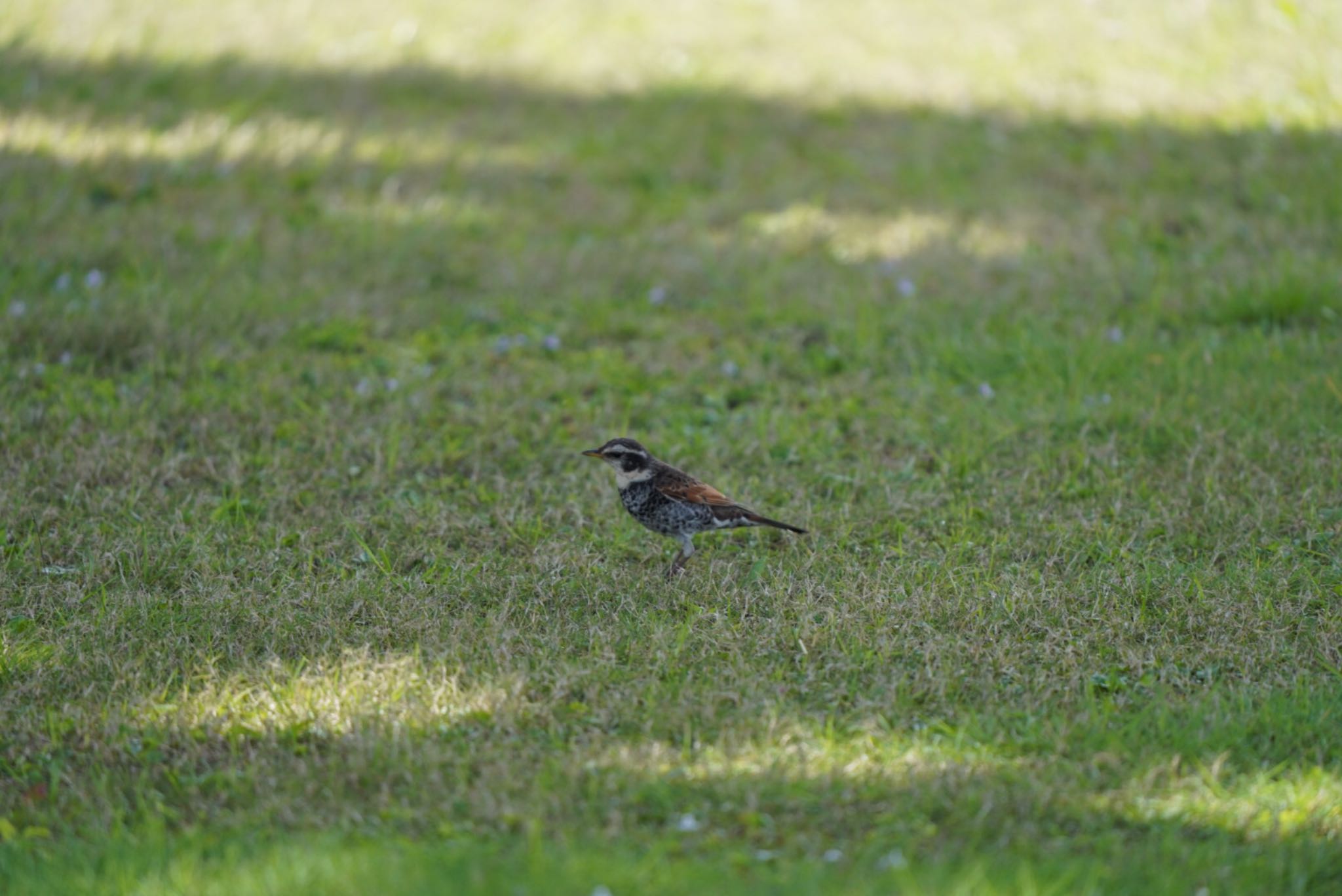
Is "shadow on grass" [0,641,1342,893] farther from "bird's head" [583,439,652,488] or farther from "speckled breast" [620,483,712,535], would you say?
"bird's head" [583,439,652,488]

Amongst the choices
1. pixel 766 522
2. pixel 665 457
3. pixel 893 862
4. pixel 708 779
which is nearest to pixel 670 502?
pixel 766 522

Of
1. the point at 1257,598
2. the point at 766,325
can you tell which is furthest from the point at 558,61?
the point at 1257,598

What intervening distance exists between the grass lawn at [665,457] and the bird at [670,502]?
22 centimetres

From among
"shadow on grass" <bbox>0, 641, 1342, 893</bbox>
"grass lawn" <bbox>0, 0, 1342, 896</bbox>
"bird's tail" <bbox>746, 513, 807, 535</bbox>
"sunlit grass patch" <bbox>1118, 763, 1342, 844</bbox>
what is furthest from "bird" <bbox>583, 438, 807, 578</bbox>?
"sunlit grass patch" <bbox>1118, 763, 1342, 844</bbox>

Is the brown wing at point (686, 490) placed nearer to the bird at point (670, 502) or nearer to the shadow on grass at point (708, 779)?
the bird at point (670, 502)

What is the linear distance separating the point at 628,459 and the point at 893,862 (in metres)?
2.52

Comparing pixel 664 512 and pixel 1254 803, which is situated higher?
pixel 664 512

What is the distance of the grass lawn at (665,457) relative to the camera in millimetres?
3979

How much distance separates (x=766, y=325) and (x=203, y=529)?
382 centimetres

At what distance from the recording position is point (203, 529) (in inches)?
230

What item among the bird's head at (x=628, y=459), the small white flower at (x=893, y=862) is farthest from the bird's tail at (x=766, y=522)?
the small white flower at (x=893, y=862)

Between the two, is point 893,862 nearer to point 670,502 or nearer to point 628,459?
point 670,502

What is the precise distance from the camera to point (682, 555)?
5711mm

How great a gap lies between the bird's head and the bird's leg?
312 mm
